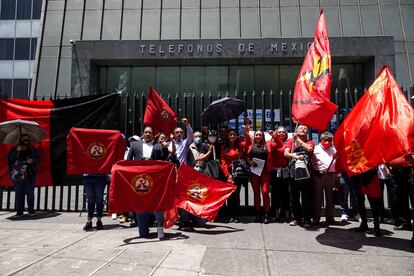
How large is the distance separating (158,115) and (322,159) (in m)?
3.61

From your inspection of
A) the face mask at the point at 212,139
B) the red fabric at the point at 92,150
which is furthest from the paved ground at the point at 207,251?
the face mask at the point at 212,139

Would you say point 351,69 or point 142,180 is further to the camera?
point 351,69

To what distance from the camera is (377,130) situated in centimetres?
525

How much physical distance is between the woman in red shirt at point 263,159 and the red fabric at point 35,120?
4689 millimetres

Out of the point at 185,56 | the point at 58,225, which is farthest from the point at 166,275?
the point at 185,56

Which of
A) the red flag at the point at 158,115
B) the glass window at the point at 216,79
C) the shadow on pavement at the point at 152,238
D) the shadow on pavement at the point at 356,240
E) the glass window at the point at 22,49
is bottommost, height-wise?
the shadow on pavement at the point at 356,240

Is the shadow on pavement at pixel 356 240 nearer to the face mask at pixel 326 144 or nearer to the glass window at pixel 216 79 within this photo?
the face mask at pixel 326 144

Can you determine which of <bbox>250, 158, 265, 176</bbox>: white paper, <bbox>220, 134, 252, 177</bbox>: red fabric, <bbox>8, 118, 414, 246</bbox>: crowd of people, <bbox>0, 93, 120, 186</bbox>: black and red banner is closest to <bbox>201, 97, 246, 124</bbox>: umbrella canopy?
<bbox>8, 118, 414, 246</bbox>: crowd of people

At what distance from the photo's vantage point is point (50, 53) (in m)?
19.3

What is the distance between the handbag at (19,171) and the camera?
7.60 m

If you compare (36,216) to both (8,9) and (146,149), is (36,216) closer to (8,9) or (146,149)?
(146,149)

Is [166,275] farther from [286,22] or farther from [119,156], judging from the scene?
[286,22]

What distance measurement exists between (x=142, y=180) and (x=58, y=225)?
2.17 metres

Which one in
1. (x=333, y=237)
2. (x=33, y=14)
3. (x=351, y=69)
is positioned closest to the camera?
(x=333, y=237)
